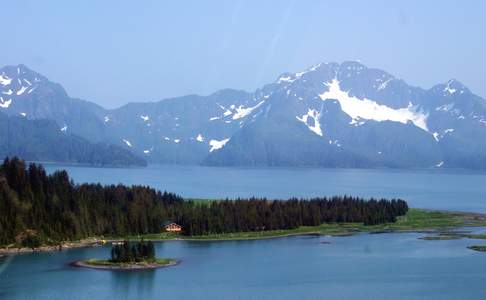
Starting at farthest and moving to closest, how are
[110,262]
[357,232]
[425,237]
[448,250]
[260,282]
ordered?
[357,232], [425,237], [448,250], [110,262], [260,282]

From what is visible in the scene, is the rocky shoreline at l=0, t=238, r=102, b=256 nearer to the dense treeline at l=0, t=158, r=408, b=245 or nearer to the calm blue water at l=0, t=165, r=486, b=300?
the dense treeline at l=0, t=158, r=408, b=245

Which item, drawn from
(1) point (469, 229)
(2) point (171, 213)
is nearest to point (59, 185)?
(2) point (171, 213)

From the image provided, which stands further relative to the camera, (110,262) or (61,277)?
(110,262)

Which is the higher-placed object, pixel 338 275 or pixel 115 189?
pixel 115 189

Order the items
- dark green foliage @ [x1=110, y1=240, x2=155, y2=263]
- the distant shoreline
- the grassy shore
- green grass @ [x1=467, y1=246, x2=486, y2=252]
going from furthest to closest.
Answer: the distant shoreline < green grass @ [x1=467, y1=246, x2=486, y2=252] < dark green foliage @ [x1=110, y1=240, x2=155, y2=263] < the grassy shore

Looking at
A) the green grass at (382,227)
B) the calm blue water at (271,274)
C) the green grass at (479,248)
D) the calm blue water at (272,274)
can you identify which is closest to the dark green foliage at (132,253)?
the calm blue water at (272,274)

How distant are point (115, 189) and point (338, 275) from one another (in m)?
67.7

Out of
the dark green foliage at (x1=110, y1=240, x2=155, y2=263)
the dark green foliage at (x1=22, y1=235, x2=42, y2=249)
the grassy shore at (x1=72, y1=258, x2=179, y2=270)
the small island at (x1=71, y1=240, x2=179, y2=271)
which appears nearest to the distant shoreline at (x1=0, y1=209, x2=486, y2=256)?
the dark green foliage at (x1=22, y1=235, x2=42, y2=249)

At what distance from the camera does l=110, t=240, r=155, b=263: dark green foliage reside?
99.9 metres

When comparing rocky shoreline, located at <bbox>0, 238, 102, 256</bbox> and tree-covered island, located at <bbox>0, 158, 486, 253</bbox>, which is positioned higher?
tree-covered island, located at <bbox>0, 158, 486, 253</bbox>

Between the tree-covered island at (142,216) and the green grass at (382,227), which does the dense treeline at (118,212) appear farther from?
the green grass at (382,227)

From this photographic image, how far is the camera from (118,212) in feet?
435

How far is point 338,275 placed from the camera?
316 ft

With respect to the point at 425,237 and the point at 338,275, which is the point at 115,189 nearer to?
the point at 425,237
